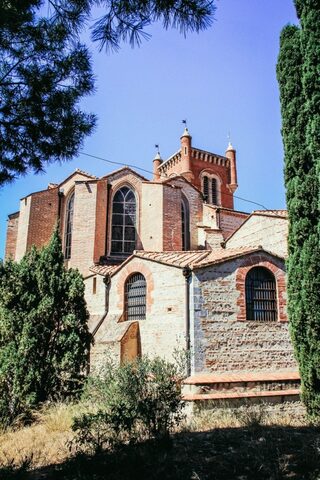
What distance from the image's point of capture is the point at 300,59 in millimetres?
9766

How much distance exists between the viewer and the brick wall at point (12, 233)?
76.0ft

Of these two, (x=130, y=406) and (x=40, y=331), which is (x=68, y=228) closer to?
(x=40, y=331)

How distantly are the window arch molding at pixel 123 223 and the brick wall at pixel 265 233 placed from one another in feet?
Result: 22.0

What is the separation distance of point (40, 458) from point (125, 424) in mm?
1462

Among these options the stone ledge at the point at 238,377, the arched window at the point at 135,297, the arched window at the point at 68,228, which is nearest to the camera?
the stone ledge at the point at 238,377

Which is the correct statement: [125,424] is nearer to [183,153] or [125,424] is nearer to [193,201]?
[193,201]

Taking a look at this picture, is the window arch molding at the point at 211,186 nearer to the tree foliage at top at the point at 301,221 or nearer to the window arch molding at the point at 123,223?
the window arch molding at the point at 123,223

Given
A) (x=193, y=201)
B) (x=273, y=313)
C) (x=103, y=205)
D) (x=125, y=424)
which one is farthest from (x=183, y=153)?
(x=125, y=424)

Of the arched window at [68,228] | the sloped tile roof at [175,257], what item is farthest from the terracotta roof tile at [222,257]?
the arched window at [68,228]

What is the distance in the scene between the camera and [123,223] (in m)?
21.1

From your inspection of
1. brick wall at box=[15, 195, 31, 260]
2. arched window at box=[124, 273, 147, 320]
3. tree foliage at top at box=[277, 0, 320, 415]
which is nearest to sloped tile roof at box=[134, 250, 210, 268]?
arched window at box=[124, 273, 147, 320]

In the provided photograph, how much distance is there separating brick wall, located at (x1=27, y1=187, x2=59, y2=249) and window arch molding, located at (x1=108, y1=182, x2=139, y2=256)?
3.36 metres

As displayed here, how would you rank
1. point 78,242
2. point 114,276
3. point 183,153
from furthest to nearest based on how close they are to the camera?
point 183,153 → point 78,242 → point 114,276

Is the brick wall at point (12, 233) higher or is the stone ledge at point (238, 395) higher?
the brick wall at point (12, 233)
